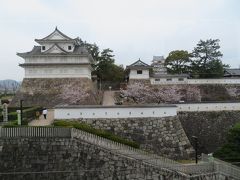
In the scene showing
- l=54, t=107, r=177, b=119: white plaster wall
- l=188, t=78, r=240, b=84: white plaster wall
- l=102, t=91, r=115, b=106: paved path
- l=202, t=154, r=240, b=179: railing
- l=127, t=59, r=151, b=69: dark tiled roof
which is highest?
l=127, t=59, r=151, b=69: dark tiled roof

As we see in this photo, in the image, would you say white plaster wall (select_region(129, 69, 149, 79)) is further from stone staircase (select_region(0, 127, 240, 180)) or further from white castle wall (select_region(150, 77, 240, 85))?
stone staircase (select_region(0, 127, 240, 180))

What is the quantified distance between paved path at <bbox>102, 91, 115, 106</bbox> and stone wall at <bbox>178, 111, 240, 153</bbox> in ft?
30.2

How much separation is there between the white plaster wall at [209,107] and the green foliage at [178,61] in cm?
2351

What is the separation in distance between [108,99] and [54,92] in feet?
23.4

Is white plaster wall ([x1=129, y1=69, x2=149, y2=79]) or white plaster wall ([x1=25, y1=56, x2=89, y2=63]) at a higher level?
white plaster wall ([x1=25, y1=56, x2=89, y2=63])

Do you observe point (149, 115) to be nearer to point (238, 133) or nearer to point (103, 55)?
point (238, 133)

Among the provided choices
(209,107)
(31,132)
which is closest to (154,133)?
(209,107)

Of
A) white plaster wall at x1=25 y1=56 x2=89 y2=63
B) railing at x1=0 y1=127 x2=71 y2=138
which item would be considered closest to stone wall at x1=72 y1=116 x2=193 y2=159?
railing at x1=0 y1=127 x2=71 y2=138

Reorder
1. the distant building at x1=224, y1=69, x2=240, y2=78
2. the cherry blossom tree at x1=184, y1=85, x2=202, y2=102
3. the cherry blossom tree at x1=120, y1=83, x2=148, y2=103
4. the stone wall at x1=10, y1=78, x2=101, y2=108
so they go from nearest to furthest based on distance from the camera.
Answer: the stone wall at x1=10, y1=78, x2=101, y2=108, the cherry blossom tree at x1=120, y1=83, x2=148, y2=103, the cherry blossom tree at x1=184, y1=85, x2=202, y2=102, the distant building at x1=224, y1=69, x2=240, y2=78

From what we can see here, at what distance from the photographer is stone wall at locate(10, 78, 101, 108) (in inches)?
1435

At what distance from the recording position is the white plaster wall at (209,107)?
31562mm

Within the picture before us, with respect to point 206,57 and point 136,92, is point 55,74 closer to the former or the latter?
point 136,92

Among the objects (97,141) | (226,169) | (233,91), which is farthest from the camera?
(233,91)

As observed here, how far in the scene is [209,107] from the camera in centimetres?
3198
